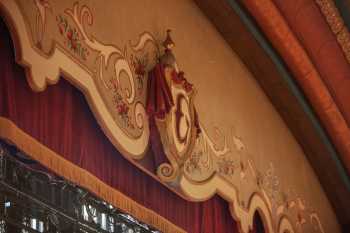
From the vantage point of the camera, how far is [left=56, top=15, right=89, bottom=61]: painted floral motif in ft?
12.2

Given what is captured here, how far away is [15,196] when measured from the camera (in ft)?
11.3

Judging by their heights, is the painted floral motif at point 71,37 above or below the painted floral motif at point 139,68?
below

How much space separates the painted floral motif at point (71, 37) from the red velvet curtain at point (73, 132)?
164 millimetres

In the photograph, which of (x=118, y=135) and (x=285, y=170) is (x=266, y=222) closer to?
(x=285, y=170)

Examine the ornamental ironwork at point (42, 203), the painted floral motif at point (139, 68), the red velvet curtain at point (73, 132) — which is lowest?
the ornamental ironwork at point (42, 203)

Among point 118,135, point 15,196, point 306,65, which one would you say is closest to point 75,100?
point 118,135

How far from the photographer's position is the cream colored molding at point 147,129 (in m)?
3.47

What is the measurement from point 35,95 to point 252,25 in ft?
8.06

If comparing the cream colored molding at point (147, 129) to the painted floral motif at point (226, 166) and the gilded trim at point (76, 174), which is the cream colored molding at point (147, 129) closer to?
the painted floral motif at point (226, 166)

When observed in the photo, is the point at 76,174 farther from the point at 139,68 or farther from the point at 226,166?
the point at 226,166

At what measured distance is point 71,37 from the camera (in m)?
3.77

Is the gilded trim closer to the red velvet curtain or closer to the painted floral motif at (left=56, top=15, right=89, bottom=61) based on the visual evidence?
the red velvet curtain

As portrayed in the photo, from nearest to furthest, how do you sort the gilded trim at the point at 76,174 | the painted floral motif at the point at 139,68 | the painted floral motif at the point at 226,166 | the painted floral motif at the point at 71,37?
the gilded trim at the point at 76,174 < the painted floral motif at the point at 71,37 < the painted floral motif at the point at 139,68 < the painted floral motif at the point at 226,166

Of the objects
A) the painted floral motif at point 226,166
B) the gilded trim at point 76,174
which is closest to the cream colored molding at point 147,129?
the painted floral motif at point 226,166
